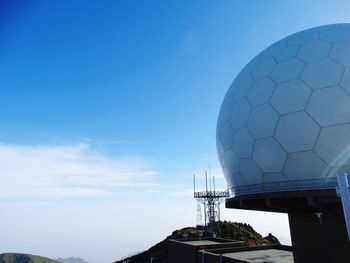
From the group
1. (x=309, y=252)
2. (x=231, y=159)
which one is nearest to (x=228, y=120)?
(x=231, y=159)

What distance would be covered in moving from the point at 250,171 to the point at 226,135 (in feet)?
6.32

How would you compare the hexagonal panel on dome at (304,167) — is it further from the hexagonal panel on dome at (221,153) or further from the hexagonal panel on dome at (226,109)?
the hexagonal panel on dome at (226,109)

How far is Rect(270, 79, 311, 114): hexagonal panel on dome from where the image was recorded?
8602mm

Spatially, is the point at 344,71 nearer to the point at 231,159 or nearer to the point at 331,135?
the point at 331,135

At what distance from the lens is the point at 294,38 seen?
35.3 feet

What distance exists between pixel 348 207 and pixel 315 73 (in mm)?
6180

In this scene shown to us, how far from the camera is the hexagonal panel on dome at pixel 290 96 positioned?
8.60 metres

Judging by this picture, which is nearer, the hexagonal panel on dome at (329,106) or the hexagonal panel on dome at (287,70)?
the hexagonal panel on dome at (329,106)

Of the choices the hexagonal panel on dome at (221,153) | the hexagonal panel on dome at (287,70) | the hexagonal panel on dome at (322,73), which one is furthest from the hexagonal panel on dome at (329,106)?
the hexagonal panel on dome at (221,153)

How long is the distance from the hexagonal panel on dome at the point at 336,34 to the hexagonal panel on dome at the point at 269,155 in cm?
418

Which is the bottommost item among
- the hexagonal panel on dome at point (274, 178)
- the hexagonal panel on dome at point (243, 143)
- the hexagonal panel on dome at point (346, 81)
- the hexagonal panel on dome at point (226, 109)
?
the hexagonal panel on dome at point (274, 178)

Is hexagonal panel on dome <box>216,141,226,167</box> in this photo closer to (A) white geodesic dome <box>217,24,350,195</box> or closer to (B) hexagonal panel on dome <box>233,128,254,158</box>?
(A) white geodesic dome <box>217,24,350,195</box>

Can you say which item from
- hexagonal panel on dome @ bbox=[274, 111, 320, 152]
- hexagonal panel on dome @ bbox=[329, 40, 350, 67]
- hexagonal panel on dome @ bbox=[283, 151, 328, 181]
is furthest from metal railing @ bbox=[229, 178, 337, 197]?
hexagonal panel on dome @ bbox=[329, 40, 350, 67]

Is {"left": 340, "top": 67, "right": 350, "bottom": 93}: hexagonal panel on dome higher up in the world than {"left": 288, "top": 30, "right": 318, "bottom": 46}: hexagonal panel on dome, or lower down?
lower down
